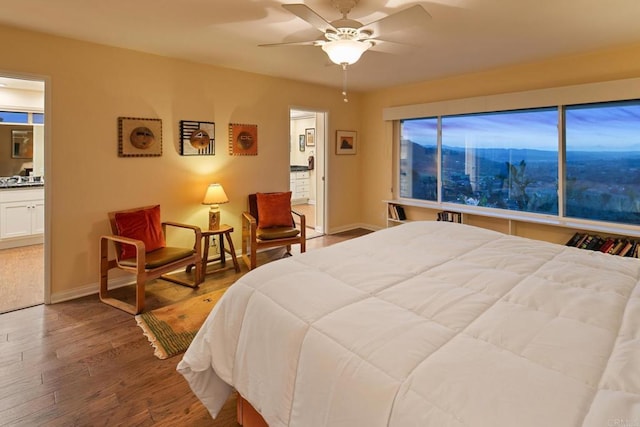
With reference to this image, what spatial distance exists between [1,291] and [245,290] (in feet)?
11.2

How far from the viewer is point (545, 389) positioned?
896mm

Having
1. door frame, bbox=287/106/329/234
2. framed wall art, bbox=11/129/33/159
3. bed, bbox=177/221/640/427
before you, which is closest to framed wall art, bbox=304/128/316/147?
door frame, bbox=287/106/329/234

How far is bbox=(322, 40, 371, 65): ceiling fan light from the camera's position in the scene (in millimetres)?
2400

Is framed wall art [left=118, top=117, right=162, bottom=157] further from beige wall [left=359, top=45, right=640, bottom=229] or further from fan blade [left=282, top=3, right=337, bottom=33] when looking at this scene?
beige wall [left=359, top=45, right=640, bottom=229]

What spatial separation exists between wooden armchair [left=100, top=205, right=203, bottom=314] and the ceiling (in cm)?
169

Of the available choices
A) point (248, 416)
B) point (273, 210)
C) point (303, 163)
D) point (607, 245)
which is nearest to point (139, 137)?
point (273, 210)

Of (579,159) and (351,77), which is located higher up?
(351,77)

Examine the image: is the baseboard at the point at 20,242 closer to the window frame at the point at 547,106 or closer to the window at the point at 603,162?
the window frame at the point at 547,106

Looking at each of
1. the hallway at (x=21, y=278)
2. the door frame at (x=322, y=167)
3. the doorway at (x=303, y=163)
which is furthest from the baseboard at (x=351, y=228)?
the hallway at (x=21, y=278)

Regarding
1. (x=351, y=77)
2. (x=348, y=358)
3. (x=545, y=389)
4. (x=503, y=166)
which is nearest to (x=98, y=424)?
(x=348, y=358)

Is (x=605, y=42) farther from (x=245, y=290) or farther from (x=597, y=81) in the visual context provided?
(x=245, y=290)

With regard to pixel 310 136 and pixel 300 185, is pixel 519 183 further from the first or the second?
pixel 310 136

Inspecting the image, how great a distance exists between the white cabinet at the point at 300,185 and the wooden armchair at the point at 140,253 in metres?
4.99

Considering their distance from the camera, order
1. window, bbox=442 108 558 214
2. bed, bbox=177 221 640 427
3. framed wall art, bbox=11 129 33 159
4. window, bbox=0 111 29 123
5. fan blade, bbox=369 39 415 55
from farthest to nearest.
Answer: framed wall art, bbox=11 129 33 159 → window, bbox=0 111 29 123 → window, bbox=442 108 558 214 → fan blade, bbox=369 39 415 55 → bed, bbox=177 221 640 427
